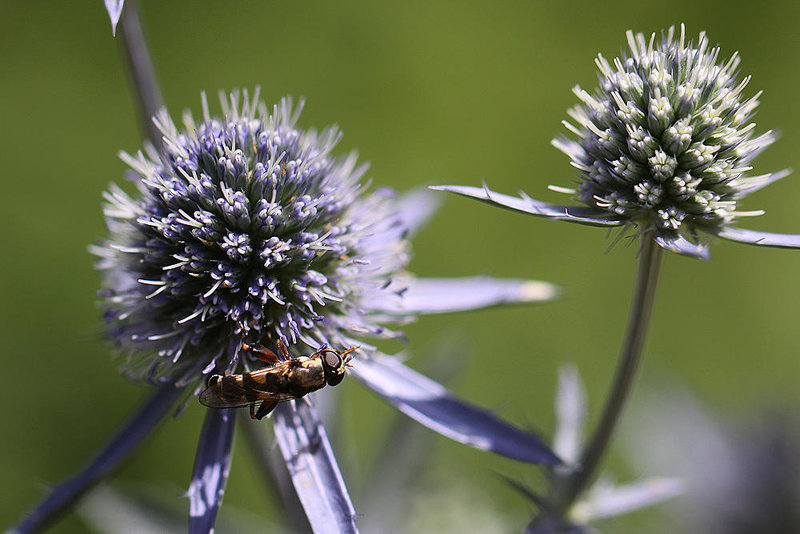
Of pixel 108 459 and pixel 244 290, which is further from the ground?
pixel 244 290

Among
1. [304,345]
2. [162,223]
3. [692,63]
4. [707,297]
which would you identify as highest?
[692,63]

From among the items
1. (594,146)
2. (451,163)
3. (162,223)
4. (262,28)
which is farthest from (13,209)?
(594,146)

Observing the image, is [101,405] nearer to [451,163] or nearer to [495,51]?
[451,163]

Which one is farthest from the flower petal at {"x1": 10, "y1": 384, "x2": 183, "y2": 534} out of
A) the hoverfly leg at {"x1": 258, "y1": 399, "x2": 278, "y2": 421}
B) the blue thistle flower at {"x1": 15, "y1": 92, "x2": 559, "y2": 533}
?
the hoverfly leg at {"x1": 258, "y1": 399, "x2": 278, "y2": 421}

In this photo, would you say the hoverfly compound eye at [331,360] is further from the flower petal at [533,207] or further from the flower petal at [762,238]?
the flower petal at [762,238]

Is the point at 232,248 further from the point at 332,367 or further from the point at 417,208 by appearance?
the point at 417,208

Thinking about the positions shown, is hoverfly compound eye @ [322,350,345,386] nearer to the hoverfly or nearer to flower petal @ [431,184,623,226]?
the hoverfly

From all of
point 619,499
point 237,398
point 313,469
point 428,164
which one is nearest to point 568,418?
point 619,499
